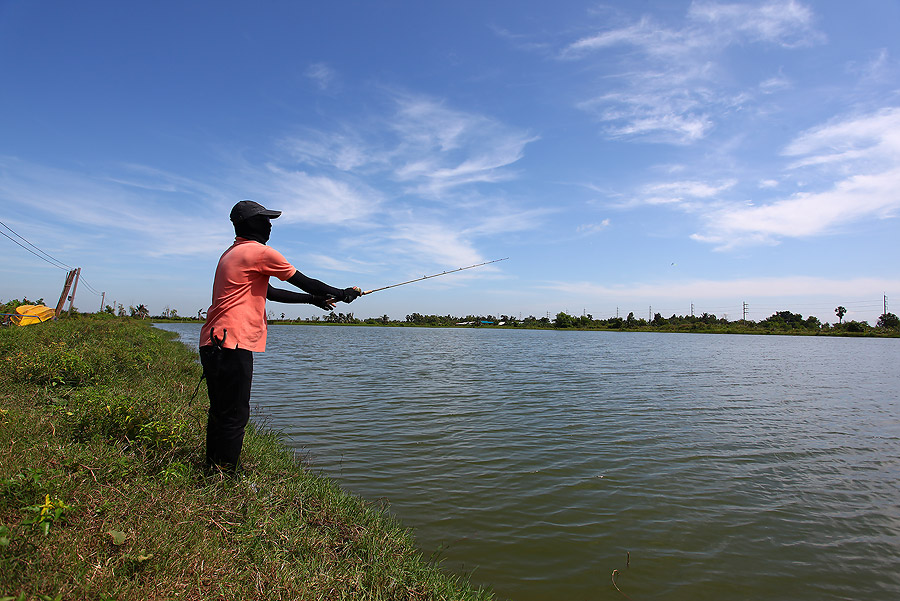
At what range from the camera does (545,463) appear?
24.7ft

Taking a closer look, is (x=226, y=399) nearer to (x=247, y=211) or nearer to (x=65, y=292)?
(x=247, y=211)

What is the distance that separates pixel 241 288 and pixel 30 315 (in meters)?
23.2

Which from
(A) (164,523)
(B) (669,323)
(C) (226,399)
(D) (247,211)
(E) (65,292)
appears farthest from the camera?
(B) (669,323)

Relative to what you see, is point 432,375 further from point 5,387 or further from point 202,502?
point 202,502

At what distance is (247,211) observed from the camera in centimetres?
427

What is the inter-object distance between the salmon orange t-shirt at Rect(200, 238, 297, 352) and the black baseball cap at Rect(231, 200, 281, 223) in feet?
0.89

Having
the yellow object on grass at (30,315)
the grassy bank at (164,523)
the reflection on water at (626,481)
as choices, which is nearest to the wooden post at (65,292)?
the yellow object on grass at (30,315)

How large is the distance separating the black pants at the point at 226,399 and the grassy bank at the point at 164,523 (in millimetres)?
213

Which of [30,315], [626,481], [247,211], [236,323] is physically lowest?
[626,481]

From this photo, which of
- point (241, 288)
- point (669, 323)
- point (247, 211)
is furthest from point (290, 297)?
point (669, 323)

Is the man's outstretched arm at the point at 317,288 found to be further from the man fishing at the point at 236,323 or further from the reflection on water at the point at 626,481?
the reflection on water at the point at 626,481

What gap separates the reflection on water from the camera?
14.9ft

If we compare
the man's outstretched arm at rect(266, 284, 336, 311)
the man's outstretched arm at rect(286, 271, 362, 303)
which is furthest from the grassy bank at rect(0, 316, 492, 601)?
the man's outstretched arm at rect(286, 271, 362, 303)

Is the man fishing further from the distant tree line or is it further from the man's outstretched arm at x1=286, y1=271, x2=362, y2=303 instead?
the distant tree line
